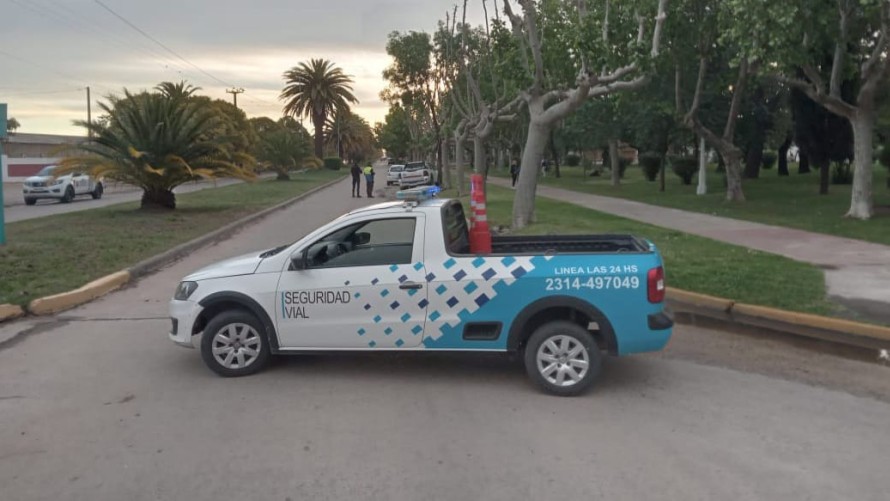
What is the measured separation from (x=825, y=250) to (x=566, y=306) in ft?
30.3

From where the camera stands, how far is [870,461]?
4730 millimetres

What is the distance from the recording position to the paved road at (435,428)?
14.6 feet

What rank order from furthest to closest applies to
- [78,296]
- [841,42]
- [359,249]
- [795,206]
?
[795,206]
[841,42]
[78,296]
[359,249]

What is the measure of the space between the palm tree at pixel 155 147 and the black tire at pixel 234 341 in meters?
16.2

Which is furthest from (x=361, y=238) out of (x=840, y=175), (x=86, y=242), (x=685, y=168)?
(x=685, y=168)

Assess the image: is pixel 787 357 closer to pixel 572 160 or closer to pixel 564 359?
pixel 564 359

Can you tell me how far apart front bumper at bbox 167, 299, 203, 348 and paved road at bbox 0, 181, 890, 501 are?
1.10ft

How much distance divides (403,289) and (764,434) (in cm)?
293

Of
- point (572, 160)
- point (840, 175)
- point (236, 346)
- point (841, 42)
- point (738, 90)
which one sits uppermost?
point (841, 42)

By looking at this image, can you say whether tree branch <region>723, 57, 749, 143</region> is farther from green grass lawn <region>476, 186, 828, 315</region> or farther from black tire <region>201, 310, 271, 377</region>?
black tire <region>201, 310, 271, 377</region>

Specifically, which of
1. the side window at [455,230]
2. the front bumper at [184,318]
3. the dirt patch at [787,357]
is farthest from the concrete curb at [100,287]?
the dirt patch at [787,357]

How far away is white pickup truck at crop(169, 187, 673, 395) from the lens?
6027mm

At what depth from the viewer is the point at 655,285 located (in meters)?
5.97

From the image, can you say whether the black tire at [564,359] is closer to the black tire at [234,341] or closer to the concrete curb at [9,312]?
the black tire at [234,341]
